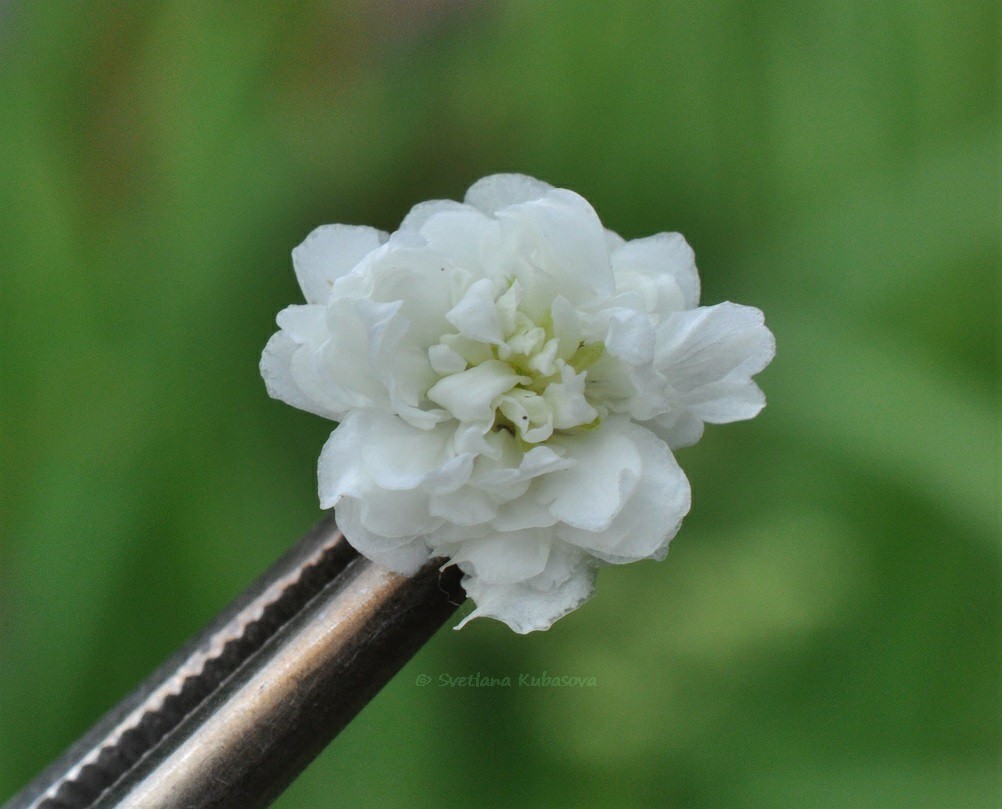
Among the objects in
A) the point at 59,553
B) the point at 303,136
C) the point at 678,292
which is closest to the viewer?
the point at 678,292

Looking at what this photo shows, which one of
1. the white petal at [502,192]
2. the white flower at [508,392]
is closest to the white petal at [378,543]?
the white flower at [508,392]

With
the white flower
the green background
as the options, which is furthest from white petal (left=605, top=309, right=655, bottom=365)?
the green background

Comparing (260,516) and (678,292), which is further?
(260,516)

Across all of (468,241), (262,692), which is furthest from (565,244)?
(262,692)

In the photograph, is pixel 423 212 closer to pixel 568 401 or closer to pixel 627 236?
pixel 568 401

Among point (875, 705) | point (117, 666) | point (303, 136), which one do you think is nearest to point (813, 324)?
point (875, 705)

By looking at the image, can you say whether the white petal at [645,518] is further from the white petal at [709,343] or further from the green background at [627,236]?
the green background at [627,236]

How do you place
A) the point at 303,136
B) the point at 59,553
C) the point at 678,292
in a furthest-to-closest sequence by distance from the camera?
the point at 303,136 → the point at 59,553 → the point at 678,292

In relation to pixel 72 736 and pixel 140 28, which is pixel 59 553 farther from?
pixel 140 28
